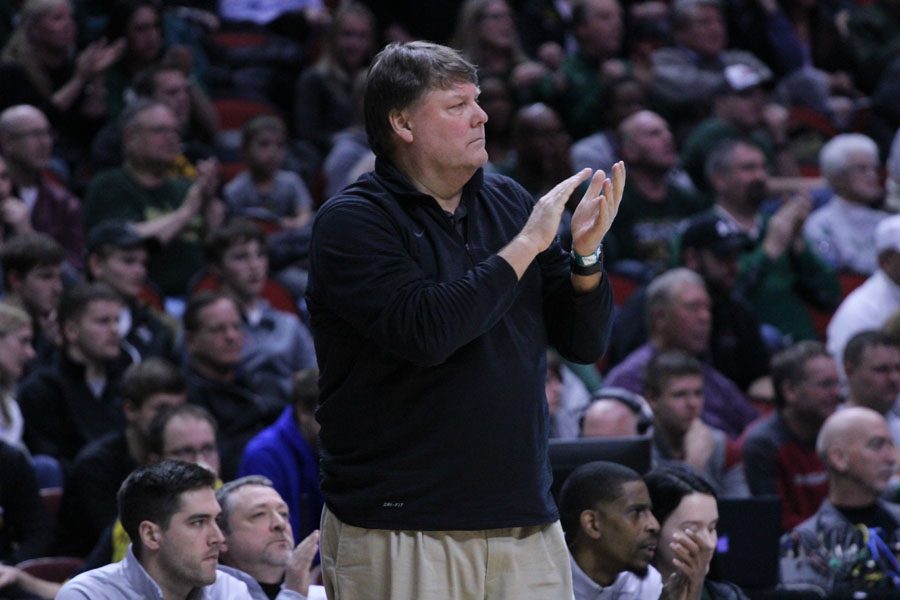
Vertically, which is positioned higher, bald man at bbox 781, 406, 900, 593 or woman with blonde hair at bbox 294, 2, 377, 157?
bald man at bbox 781, 406, 900, 593

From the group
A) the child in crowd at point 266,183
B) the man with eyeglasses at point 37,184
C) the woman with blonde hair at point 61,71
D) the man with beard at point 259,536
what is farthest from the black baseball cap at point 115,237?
the man with beard at point 259,536

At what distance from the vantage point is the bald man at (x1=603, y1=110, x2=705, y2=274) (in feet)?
25.7

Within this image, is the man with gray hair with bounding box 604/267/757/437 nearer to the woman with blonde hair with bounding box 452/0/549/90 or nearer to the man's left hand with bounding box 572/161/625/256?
the woman with blonde hair with bounding box 452/0/549/90

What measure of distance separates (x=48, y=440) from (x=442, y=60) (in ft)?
11.9

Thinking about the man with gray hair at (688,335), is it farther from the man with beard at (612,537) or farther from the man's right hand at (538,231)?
the man's right hand at (538,231)

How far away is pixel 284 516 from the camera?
163 inches

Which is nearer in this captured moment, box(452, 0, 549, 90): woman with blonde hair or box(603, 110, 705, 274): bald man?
box(603, 110, 705, 274): bald man

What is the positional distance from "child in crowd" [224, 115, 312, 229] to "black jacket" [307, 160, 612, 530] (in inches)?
209

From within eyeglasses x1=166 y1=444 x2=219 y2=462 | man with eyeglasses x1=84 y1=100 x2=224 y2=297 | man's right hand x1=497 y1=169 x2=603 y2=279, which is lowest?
man with eyeglasses x1=84 y1=100 x2=224 y2=297

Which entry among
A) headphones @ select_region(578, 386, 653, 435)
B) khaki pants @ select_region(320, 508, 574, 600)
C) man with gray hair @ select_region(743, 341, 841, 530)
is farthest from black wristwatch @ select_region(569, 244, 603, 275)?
man with gray hair @ select_region(743, 341, 841, 530)

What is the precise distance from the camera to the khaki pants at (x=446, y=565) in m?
2.55

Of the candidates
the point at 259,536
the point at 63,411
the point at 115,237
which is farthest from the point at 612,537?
the point at 115,237

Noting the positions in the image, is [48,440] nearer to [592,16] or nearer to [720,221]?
[720,221]

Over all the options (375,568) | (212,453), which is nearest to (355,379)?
(375,568)
